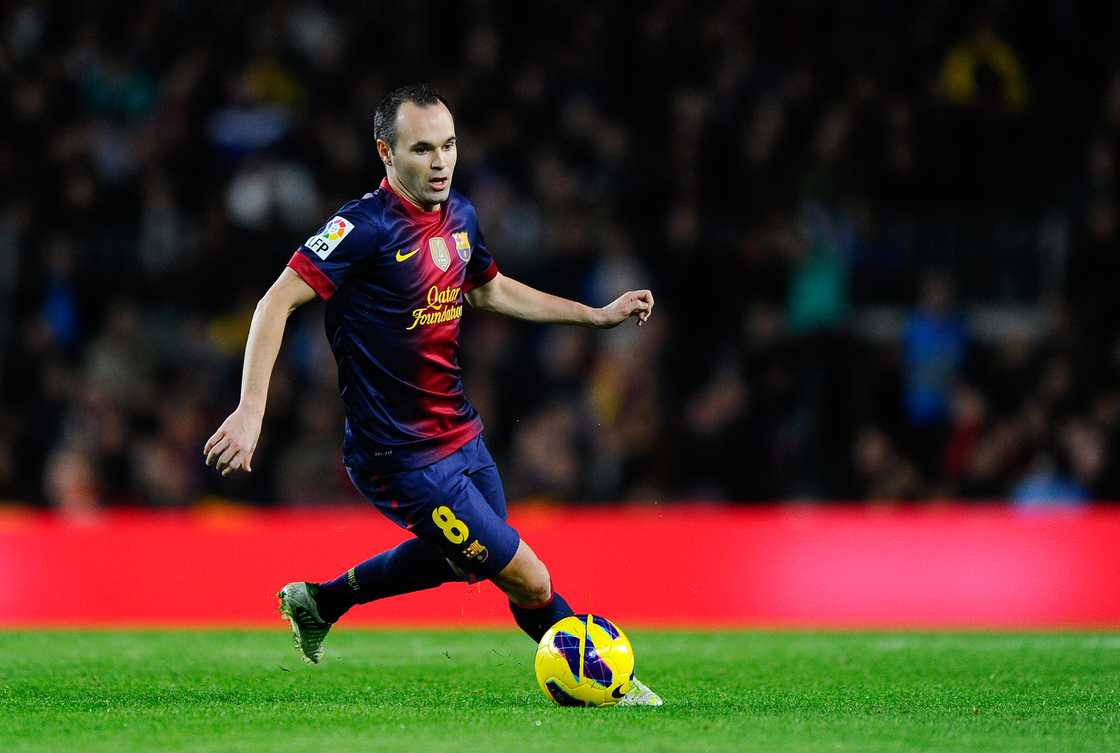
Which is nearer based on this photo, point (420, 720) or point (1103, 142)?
point (420, 720)

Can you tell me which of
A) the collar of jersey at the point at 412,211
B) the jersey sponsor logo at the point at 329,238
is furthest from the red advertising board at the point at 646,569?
the jersey sponsor logo at the point at 329,238

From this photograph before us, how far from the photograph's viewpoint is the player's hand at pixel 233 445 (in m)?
5.87

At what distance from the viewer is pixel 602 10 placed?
14930mm

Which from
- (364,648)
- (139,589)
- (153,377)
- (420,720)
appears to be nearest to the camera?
(420,720)

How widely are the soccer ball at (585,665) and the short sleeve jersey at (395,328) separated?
789 millimetres

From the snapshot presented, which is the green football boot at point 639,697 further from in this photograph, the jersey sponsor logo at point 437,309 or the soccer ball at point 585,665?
the jersey sponsor logo at point 437,309

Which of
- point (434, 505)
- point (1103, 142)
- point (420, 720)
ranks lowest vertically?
point (420, 720)

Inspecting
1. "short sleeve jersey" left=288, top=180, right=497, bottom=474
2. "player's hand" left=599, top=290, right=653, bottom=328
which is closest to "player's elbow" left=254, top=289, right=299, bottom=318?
"short sleeve jersey" left=288, top=180, right=497, bottom=474

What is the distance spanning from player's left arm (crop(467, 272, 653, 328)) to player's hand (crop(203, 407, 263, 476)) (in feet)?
4.59

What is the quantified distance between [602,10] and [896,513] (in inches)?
210

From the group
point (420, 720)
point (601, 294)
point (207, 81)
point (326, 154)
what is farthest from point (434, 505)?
point (207, 81)

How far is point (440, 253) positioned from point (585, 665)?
1.54 m

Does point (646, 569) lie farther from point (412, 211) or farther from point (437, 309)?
point (412, 211)

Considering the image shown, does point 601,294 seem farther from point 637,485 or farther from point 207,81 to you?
point 207,81
